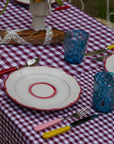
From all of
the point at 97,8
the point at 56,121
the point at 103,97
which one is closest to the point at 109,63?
the point at 103,97

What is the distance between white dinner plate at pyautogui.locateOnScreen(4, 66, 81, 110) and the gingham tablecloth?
3cm

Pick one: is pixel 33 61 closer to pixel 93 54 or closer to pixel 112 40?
pixel 93 54

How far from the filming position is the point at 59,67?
173 cm

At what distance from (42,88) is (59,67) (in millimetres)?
231

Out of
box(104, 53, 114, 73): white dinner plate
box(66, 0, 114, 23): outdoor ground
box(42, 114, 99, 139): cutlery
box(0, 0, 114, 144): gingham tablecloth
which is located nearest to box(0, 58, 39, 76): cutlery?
box(0, 0, 114, 144): gingham tablecloth

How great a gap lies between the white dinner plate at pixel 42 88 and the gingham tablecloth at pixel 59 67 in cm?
3

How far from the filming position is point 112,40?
2033mm

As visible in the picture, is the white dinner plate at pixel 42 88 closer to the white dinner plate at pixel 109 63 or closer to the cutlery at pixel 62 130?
the cutlery at pixel 62 130

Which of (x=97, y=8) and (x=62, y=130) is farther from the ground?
(x=62, y=130)

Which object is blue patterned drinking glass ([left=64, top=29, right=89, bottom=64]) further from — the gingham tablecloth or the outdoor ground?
the outdoor ground

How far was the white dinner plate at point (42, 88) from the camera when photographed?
143 centimetres

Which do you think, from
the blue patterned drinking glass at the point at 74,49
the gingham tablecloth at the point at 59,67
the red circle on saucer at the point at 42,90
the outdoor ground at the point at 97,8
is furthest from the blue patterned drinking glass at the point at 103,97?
the outdoor ground at the point at 97,8

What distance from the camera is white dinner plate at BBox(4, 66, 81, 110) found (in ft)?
4.70

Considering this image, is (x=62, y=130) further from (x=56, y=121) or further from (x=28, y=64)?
(x=28, y=64)
